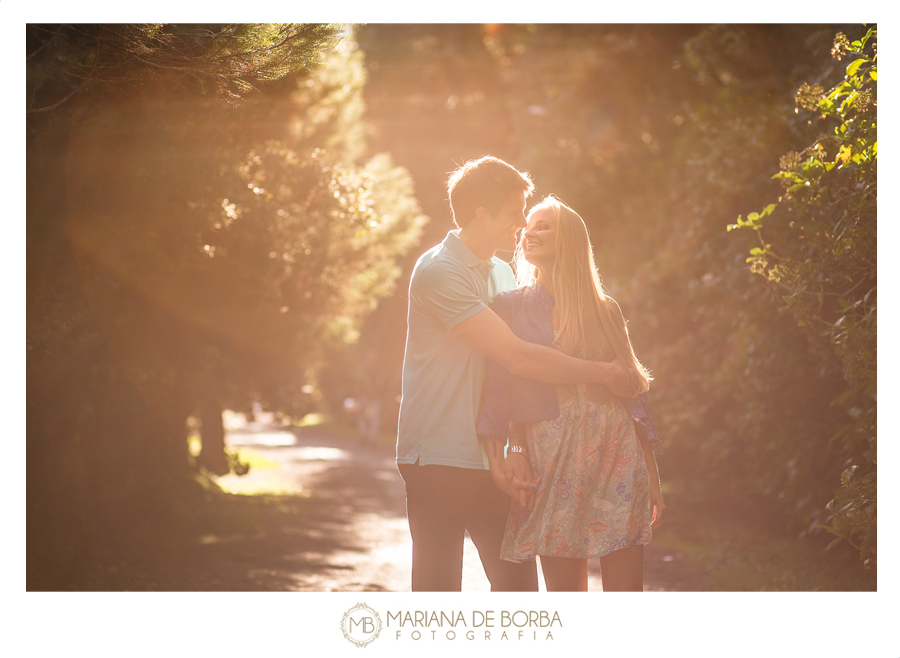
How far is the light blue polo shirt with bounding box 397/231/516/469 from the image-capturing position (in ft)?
12.2

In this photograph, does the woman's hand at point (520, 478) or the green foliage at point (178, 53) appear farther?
the green foliage at point (178, 53)

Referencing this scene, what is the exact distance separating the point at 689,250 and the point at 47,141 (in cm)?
743

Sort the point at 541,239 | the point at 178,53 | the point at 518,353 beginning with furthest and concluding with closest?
the point at 178,53
the point at 541,239
the point at 518,353

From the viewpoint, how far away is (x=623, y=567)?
150 inches

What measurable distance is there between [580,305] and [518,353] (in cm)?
40

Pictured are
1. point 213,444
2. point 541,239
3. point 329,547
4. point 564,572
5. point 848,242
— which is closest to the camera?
point 564,572

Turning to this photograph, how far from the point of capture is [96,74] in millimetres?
5027

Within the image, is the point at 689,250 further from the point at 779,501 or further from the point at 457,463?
the point at 457,463

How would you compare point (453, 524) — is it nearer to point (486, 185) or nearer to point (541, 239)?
point (541, 239)

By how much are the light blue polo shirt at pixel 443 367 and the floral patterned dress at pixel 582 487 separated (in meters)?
0.28

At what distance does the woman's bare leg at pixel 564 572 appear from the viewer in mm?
3768
